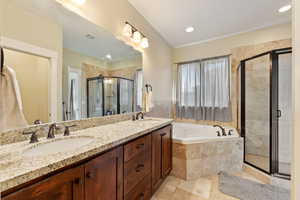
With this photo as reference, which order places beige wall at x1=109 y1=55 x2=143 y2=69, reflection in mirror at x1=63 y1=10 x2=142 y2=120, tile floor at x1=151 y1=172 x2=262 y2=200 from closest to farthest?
reflection in mirror at x1=63 y1=10 x2=142 y2=120 → tile floor at x1=151 y1=172 x2=262 y2=200 → beige wall at x1=109 y1=55 x2=143 y2=69

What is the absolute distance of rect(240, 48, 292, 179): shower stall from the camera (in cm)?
220

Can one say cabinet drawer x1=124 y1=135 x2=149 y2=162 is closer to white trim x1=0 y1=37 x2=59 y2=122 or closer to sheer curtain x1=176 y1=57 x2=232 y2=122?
white trim x1=0 y1=37 x2=59 y2=122

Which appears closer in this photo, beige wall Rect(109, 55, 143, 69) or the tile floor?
the tile floor

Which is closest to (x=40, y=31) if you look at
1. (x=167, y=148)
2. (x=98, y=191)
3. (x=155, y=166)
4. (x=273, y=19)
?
(x=98, y=191)

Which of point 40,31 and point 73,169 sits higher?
point 40,31

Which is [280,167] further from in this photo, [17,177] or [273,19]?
[17,177]

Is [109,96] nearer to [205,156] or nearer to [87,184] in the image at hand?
[87,184]

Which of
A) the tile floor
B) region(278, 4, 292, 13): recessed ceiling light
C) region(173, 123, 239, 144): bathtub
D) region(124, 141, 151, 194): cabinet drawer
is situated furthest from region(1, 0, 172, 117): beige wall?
region(278, 4, 292, 13): recessed ceiling light

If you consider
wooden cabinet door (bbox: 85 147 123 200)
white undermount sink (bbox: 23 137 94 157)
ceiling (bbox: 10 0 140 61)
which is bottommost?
wooden cabinet door (bbox: 85 147 123 200)

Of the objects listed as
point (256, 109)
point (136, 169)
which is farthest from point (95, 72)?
point (256, 109)

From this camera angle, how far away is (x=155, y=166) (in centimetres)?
161

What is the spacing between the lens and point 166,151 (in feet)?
6.23

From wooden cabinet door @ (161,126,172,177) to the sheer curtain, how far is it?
1.49 m

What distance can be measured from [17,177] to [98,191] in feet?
1.56
